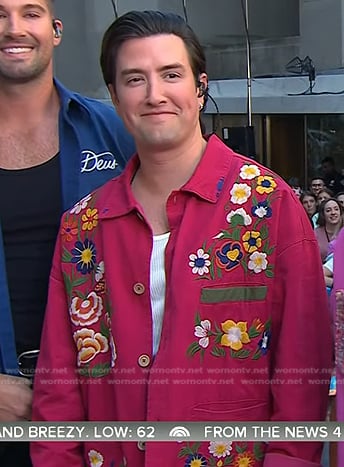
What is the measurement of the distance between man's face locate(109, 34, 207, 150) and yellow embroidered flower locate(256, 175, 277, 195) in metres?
0.17

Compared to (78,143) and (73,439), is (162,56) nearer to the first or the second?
(78,143)

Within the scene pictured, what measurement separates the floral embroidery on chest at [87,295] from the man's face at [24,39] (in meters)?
0.41

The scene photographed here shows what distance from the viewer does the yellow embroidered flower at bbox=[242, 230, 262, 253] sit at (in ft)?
4.82

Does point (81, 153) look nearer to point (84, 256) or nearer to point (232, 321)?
point (84, 256)

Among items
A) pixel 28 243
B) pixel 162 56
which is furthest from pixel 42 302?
pixel 162 56

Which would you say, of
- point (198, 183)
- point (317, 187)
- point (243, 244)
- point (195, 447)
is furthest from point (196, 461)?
point (317, 187)

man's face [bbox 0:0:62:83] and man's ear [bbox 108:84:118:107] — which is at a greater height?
man's face [bbox 0:0:62:83]

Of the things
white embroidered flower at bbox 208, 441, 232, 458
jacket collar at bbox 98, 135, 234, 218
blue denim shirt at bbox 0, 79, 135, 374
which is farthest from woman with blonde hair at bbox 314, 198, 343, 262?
white embroidered flower at bbox 208, 441, 232, 458

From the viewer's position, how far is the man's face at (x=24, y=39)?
1797 mm

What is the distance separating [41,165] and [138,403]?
67 cm

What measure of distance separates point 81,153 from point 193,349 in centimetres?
65

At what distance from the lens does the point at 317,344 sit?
1.47 m

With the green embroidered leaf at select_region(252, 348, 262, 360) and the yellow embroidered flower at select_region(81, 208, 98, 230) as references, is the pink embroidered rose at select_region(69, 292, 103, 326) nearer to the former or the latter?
the yellow embroidered flower at select_region(81, 208, 98, 230)

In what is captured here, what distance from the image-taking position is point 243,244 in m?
1.47
